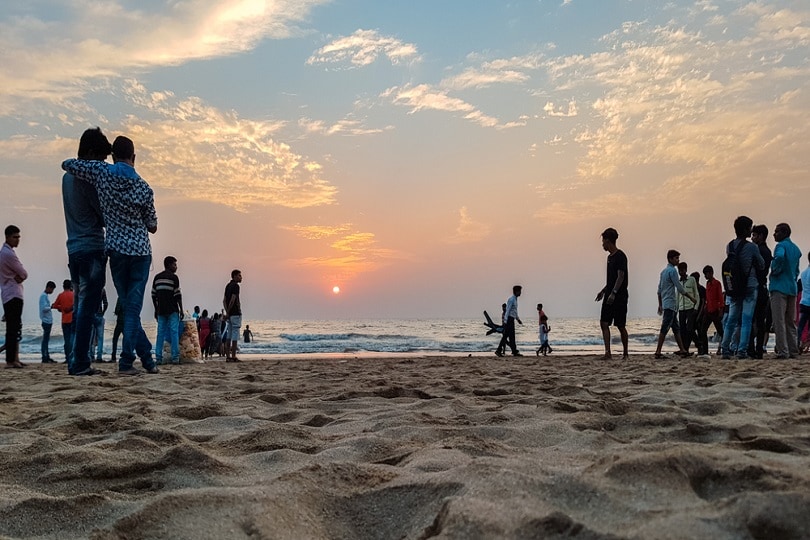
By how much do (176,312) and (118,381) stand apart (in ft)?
16.9

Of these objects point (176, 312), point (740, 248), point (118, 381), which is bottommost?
point (118, 381)

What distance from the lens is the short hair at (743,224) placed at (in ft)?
28.4

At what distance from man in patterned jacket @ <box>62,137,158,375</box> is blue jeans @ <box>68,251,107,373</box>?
0.15 meters

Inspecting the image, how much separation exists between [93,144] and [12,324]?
14.0 feet

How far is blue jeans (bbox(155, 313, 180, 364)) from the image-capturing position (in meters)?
10.2

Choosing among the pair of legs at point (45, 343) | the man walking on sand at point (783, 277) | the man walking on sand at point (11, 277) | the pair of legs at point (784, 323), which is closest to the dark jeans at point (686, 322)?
the pair of legs at point (784, 323)

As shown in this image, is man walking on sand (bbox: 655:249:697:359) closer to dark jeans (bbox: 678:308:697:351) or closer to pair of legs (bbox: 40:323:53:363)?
dark jeans (bbox: 678:308:697:351)

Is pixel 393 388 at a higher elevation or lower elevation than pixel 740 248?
lower

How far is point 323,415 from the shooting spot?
3.17 metres

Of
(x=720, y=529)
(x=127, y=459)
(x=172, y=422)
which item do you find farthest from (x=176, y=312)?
(x=720, y=529)

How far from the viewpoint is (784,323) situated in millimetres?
8922

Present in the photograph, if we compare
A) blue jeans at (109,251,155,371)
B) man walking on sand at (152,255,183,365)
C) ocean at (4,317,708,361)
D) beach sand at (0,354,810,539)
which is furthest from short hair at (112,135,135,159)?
ocean at (4,317,708,361)

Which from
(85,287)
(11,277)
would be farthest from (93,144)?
(11,277)

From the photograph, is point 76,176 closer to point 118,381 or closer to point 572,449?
point 118,381
